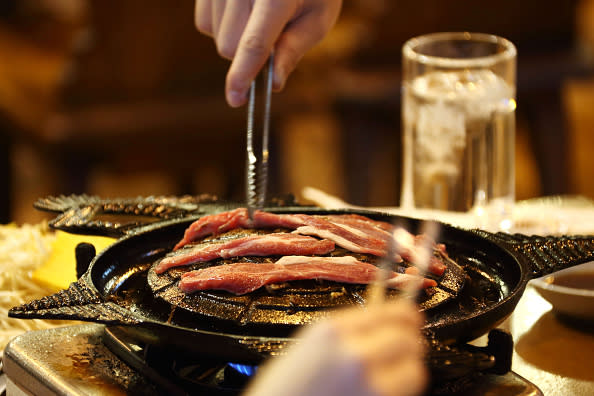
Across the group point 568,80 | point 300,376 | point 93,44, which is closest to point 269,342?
point 300,376

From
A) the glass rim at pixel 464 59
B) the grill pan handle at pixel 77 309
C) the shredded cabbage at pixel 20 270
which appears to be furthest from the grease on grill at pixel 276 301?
the glass rim at pixel 464 59

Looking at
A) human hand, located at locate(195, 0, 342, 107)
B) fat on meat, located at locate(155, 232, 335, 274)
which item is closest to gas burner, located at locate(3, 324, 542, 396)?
fat on meat, located at locate(155, 232, 335, 274)

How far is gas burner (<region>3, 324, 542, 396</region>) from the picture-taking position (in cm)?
170

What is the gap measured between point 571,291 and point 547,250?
211 mm

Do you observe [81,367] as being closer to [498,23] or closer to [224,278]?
[224,278]

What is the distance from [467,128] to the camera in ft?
10.9

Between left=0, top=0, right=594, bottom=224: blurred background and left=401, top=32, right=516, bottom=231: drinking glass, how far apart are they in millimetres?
2426

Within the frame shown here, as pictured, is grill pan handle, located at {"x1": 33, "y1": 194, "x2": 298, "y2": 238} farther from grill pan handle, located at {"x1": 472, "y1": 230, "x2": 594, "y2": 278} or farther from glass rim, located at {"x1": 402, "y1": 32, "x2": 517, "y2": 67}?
glass rim, located at {"x1": 402, "y1": 32, "x2": 517, "y2": 67}

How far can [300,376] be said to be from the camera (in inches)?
36.2

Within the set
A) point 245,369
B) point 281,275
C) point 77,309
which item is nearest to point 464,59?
point 281,275

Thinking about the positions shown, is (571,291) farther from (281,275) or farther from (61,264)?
(61,264)

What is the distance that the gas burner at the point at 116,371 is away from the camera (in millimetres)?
1702

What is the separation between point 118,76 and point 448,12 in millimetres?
Answer: 2605

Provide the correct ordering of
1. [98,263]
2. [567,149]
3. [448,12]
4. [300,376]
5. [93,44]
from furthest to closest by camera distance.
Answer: [567,149], [448,12], [93,44], [98,263], [300,376]
